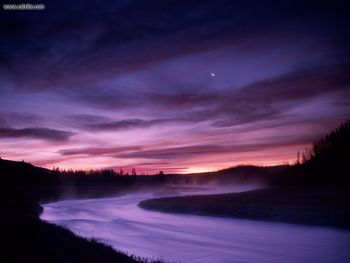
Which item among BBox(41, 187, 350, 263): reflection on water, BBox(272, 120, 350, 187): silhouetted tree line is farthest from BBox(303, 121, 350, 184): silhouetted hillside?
BBox(41, 187, 350, 263): reflection on water

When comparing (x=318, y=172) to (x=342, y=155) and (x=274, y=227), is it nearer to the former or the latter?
(x=342, y=155)

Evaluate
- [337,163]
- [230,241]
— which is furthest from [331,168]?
[230,241]

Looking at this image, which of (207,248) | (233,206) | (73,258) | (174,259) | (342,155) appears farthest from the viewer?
(342,155)

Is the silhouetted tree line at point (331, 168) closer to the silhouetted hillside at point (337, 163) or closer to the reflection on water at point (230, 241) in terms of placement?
the silhouetted hillside at point (337, 163)

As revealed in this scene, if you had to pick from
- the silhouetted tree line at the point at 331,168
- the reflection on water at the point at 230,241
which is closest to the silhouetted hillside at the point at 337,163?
the silhouetted tree line at the point at 331,168

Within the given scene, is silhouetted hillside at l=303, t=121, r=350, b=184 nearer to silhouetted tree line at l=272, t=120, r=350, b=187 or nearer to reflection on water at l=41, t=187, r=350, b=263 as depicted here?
silhouetted tree line at l=272, t=120, r=350, b=187

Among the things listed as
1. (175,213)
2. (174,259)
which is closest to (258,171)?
(175,213)

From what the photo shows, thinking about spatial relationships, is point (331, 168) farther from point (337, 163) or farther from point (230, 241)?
point (230, 241)

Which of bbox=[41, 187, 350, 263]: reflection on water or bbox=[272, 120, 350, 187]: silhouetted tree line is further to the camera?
bbox=[272, 120, 350, 187]: silhouetted tree line

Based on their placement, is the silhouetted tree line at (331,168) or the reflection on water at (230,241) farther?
the silhouetted tree line at (331,168)

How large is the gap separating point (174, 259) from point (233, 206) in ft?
81.2

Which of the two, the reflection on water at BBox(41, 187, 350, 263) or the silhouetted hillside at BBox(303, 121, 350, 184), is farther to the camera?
the silhouetted hillside at BBox(303, 121, 350, 184)

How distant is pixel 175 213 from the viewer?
48.6m

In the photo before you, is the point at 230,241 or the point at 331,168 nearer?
the point at 230,241
